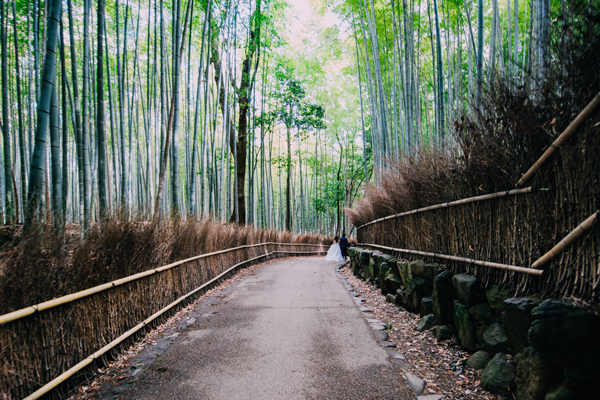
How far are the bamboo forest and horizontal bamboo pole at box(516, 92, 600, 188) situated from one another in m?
0.41

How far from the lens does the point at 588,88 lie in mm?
1442

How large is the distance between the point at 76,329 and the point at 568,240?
2784 mm

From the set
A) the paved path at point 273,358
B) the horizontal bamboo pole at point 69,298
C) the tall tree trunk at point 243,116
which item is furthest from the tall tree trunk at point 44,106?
the tall tree trunk at point 243,116

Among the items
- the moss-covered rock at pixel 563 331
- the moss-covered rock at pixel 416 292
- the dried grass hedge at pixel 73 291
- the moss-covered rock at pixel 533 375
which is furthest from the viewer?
the moss-covered rock at pixel 416 292

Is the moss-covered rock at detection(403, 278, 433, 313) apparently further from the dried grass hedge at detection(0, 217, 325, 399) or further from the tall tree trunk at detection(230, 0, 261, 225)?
the tall tree trunk at detection(230, 0, 261, 225)

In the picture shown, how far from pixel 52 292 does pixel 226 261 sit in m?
4.16

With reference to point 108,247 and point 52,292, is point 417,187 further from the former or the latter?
point 52,292

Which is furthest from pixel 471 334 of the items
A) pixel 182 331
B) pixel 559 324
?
pixel 182 331

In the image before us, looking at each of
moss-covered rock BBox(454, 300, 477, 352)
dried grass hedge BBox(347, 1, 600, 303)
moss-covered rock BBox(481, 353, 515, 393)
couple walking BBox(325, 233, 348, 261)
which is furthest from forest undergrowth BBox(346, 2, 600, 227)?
couple walking BBox(325, 233, 348, 261)

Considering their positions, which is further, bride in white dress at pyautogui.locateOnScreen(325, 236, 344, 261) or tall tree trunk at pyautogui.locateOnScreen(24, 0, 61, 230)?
bride in white dress at pyautogui.locateOnScreen(325, 236, 344, 261)

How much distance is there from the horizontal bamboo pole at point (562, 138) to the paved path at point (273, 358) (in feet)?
4.74

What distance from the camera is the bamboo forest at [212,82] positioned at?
2715 millimetres

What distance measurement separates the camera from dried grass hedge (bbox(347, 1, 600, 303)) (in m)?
1.44

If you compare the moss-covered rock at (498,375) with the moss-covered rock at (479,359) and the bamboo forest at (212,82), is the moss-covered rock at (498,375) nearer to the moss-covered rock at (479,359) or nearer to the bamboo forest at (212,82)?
the moss-covered rock at (479,359)
